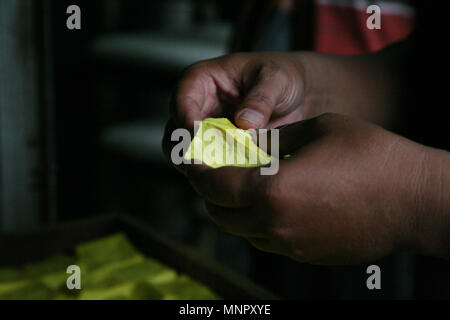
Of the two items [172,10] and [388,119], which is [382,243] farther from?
[172,10]

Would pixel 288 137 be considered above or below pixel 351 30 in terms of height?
below

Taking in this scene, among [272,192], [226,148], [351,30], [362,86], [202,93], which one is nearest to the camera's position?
[272,192]

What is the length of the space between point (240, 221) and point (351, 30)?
93 cm

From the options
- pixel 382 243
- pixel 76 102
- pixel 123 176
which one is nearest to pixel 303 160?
pixel 382 243

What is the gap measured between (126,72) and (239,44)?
0.50 metres

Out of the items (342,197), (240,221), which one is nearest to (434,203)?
(342,197)

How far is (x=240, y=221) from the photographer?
58 cm

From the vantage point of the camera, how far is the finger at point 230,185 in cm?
55

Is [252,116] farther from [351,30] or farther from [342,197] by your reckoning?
[351,30]

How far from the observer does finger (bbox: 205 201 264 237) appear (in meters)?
0.57

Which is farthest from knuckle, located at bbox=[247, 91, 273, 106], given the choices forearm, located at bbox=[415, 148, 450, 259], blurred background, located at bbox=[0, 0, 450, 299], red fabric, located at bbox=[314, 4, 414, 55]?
red fabric, located at bbox=[314, 4, 414, 55]

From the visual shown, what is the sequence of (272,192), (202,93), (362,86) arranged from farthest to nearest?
(362,86) < (202,93) < (272,192)

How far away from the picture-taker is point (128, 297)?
2.99 ft

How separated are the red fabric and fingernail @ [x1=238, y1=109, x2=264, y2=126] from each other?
69 centimetres
